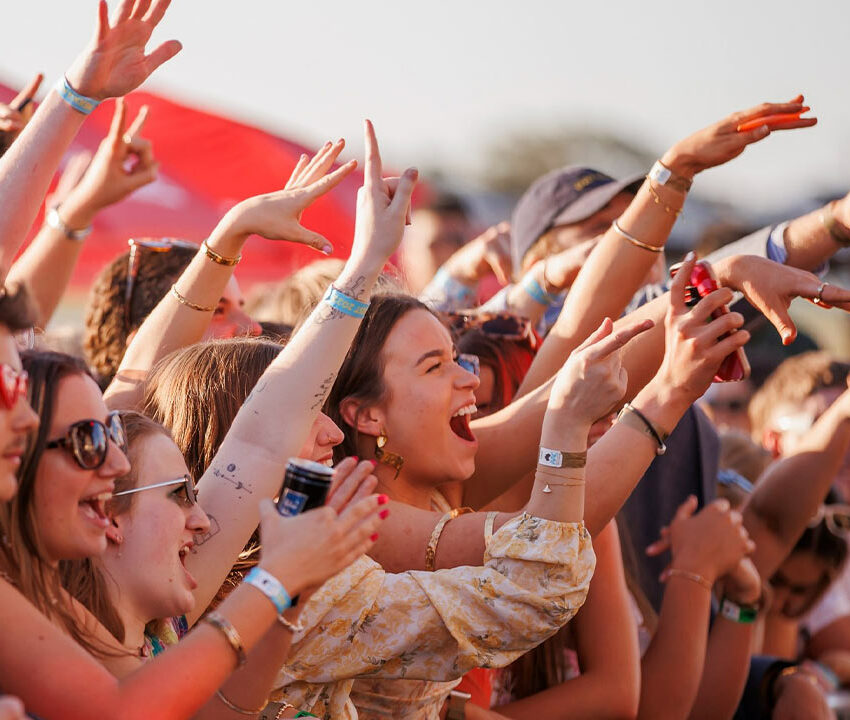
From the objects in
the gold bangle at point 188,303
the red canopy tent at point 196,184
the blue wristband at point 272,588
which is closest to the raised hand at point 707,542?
the gold bangle at point 188,303

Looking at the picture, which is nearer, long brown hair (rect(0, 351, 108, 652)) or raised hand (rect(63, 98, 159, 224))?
long brown hair (rect(0, 351, 108, 652))

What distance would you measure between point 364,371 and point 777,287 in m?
1.06

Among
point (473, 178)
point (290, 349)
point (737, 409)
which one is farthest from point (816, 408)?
point (473, 178)

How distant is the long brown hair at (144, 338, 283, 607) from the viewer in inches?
110

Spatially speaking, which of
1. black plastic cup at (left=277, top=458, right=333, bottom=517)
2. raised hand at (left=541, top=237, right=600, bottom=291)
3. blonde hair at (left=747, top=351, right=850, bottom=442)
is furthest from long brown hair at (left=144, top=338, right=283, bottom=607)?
blonde hair at (left=747, top=351, right=850, bottom=442)

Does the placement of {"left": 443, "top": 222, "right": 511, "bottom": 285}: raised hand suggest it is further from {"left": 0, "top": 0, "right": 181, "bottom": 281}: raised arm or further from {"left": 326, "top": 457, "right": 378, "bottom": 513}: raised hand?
{"left": 326, "top": 457, "right": 378, "bottom": 513}: raised hand

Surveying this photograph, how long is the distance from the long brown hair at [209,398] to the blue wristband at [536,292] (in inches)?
71.2

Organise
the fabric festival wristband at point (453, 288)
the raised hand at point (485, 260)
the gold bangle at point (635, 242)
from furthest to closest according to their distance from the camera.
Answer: the fabric festival wristband at point (453, 288) → the raised hand at point (485, 260) → the gold bangle at point (635, 242)

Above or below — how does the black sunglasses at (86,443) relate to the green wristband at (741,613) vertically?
above

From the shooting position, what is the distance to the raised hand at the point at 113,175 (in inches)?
140

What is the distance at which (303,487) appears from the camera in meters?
2.02

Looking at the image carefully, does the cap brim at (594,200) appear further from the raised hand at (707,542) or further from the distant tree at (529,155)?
the distant tree at (529,155)

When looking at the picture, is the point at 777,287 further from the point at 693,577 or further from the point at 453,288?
the point at 453,288

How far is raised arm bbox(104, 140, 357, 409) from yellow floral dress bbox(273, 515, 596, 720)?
766 mm
